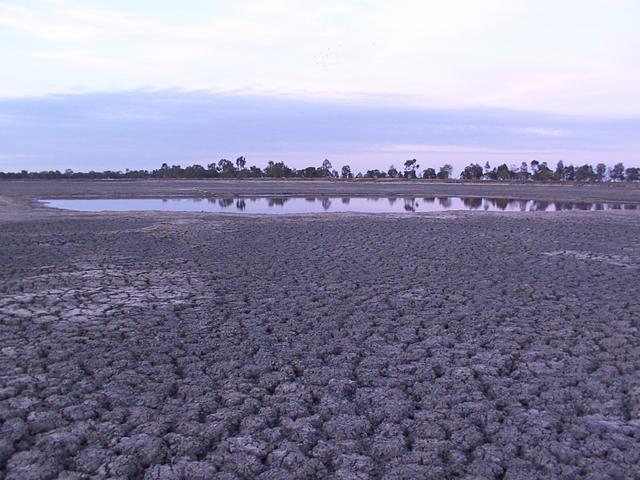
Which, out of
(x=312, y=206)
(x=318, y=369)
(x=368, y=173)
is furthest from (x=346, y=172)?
(x=318, y=369)

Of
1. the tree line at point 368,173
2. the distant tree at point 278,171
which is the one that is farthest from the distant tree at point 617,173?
the distant tree at point 278,171

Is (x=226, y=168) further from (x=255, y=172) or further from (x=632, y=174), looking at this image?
(x=632, y=174)

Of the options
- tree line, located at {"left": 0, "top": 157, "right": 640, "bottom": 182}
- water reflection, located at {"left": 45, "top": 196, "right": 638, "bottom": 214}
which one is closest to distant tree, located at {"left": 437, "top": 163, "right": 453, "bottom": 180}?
tree line, located at {"left": 0, "top": 157, "right": 640, "bottom": 182}

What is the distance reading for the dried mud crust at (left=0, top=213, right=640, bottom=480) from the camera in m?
3.53

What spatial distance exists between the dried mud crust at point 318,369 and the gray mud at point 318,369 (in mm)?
20

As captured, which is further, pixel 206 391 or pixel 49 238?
pixel 49 238

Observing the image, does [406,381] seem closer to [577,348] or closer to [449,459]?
[449,459]

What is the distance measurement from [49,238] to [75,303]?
7.43m

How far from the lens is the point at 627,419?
406cm

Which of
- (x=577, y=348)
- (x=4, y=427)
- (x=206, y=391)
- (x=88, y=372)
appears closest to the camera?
(x=4, y=427)

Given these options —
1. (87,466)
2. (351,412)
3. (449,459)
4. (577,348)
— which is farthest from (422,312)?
(87,466)

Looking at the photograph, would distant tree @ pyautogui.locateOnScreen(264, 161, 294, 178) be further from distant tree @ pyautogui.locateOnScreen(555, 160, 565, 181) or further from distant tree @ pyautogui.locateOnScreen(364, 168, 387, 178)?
distant tree @ pyautogui.locateOnScreen(555, 160, 565, 181)

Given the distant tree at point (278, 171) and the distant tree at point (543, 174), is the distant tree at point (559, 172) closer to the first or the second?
the distant tree at point (543, 174)

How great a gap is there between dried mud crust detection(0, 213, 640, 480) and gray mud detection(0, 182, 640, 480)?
0.02 meters
